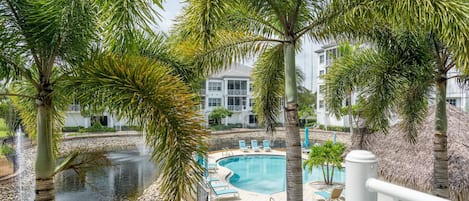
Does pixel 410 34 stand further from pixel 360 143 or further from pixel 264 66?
pixel 360 143

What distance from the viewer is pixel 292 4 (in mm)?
5773

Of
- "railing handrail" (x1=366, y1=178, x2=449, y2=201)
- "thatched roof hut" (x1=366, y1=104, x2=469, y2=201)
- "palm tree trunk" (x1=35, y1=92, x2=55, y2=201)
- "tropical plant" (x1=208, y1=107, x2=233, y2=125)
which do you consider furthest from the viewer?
"tropical plant" (x1=208, y1=107, x2=233, y2=125)

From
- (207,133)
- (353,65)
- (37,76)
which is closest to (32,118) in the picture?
(37,76)

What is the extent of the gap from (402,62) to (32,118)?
8.63m

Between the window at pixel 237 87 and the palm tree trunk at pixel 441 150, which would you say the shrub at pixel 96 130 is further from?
the palm tree trunk at pixel 441 150

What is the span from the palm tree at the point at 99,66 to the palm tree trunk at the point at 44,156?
0.01m

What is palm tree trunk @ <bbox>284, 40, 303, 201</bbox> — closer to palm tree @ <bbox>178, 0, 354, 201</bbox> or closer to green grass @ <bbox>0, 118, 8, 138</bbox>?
palm tree @ <bbox>178, 0, 354, 201</bbox>

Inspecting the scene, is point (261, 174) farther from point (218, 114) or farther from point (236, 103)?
point (236, 103)

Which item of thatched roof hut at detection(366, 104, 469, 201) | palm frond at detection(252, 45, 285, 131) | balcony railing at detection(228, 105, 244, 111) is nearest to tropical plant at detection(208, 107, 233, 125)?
balcony railing at detection(228, 105, 244, 111)

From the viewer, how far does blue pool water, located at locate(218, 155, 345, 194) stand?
16.6 metres

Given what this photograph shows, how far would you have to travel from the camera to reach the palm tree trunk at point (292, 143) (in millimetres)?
5723

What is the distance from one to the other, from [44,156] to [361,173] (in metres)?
4.50

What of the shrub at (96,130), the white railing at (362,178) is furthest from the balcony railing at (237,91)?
the white railing at (362,178)

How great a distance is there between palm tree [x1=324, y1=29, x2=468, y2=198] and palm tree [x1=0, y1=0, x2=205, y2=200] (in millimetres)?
5756
